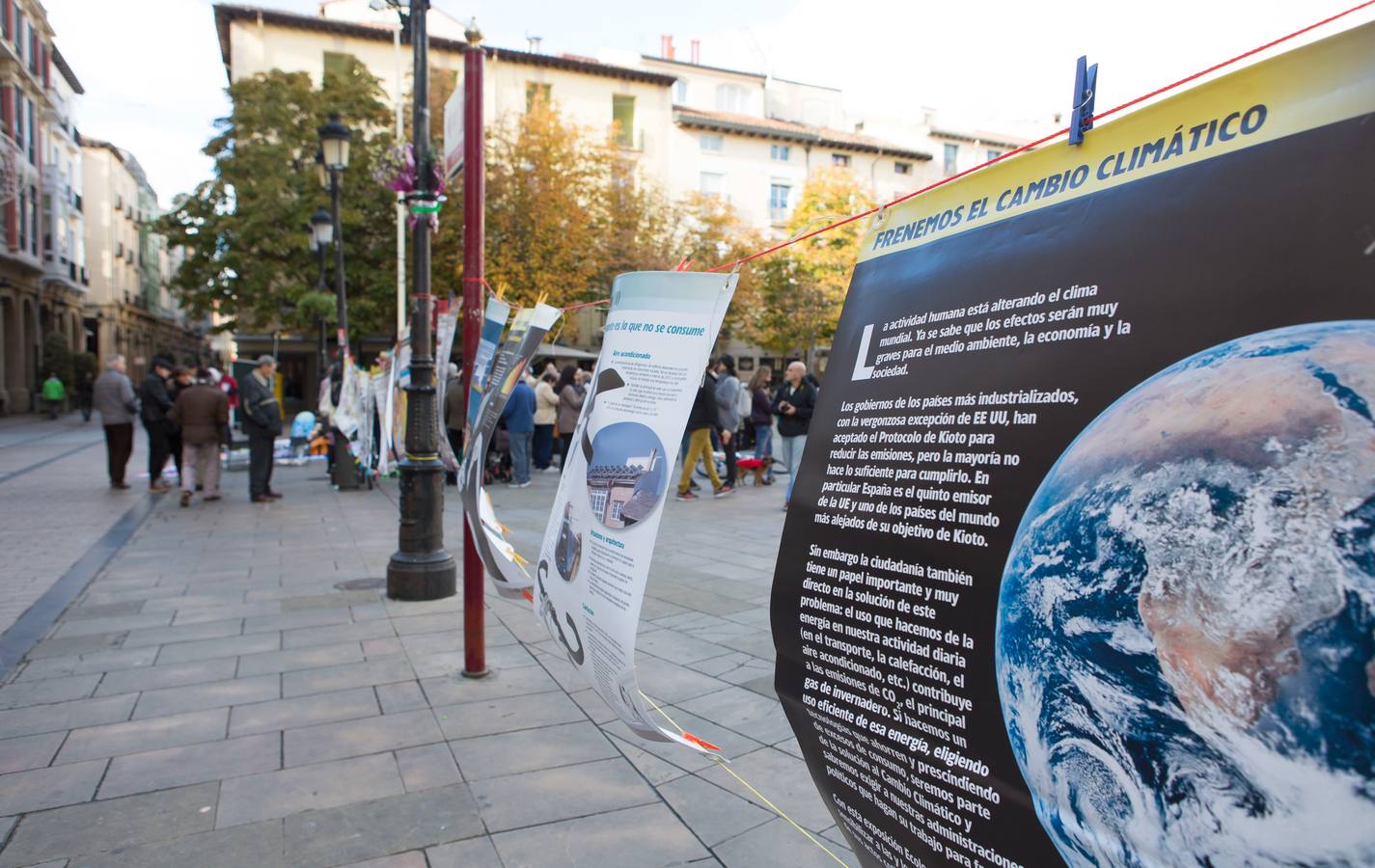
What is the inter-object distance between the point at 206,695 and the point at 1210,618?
4640 millimetres

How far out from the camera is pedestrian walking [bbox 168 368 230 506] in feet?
35.2

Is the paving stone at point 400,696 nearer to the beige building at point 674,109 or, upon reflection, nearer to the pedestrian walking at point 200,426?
the pedestrian walking at point 200,426

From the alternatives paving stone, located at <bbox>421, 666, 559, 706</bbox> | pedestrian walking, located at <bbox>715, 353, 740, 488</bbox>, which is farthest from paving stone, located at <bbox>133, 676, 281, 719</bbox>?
pedestrian walking, located at <bbox>715, 353, 740, 488</bbox>

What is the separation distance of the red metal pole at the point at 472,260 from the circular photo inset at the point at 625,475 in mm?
2191

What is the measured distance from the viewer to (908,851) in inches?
55.4

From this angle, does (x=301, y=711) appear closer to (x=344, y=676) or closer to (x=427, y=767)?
(x=344, y=676)

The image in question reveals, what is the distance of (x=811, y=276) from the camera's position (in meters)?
36.5

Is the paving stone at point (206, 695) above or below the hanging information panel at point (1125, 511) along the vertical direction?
below

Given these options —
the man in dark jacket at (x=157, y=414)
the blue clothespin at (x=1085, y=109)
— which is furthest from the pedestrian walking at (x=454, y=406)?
the blue clothespin at (x=1085, y=109)

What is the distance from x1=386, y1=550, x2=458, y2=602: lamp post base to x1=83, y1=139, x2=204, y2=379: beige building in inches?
1601

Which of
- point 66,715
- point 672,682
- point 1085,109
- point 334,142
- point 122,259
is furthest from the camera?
point 122,259

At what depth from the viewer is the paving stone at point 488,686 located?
4.34m

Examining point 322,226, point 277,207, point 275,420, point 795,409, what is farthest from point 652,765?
point 277,207

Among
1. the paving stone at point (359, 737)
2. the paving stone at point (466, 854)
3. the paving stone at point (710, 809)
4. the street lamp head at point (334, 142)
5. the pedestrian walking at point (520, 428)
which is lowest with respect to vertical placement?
the paving stone at point (359, 737)
